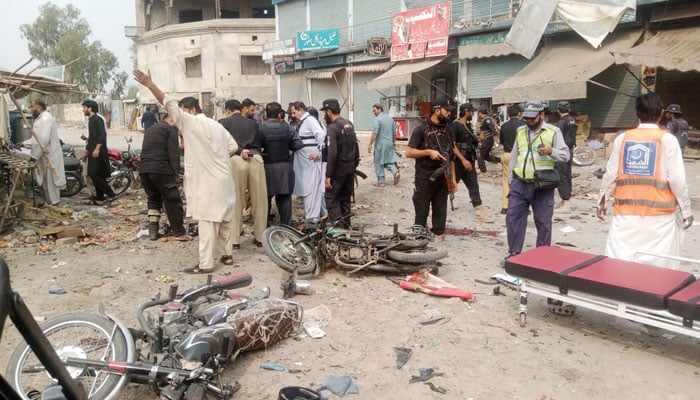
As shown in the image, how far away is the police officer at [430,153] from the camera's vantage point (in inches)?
235

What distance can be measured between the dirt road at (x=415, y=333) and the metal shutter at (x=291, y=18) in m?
22.4

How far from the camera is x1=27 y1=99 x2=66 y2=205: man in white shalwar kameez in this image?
319 inches

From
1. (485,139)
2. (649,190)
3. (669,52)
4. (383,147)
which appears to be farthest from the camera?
(485,139)

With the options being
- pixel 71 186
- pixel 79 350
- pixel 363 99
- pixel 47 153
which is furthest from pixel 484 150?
pixel 363 99

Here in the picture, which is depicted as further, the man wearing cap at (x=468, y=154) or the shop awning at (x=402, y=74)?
the shop awning at (x=402, y=74)

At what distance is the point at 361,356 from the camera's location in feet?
12.2

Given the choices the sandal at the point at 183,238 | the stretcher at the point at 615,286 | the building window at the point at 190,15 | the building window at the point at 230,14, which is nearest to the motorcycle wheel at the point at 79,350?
the stretcher at the point at 615,286

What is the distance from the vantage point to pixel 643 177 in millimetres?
3951

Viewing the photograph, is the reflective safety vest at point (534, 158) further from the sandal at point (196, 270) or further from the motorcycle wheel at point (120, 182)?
the motorcycle wheel at point (120, 182)

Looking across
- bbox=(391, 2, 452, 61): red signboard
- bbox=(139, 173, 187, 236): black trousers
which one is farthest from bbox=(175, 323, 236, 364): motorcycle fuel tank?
bbox=(391, 2, 452, 61): red signboard

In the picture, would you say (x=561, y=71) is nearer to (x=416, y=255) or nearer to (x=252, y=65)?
(x=416, y=255)

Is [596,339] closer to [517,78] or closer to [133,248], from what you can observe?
[133,248]

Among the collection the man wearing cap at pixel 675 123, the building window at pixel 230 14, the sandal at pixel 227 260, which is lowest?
the sandal at pixel 227 260

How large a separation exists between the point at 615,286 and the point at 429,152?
279 centimetres
